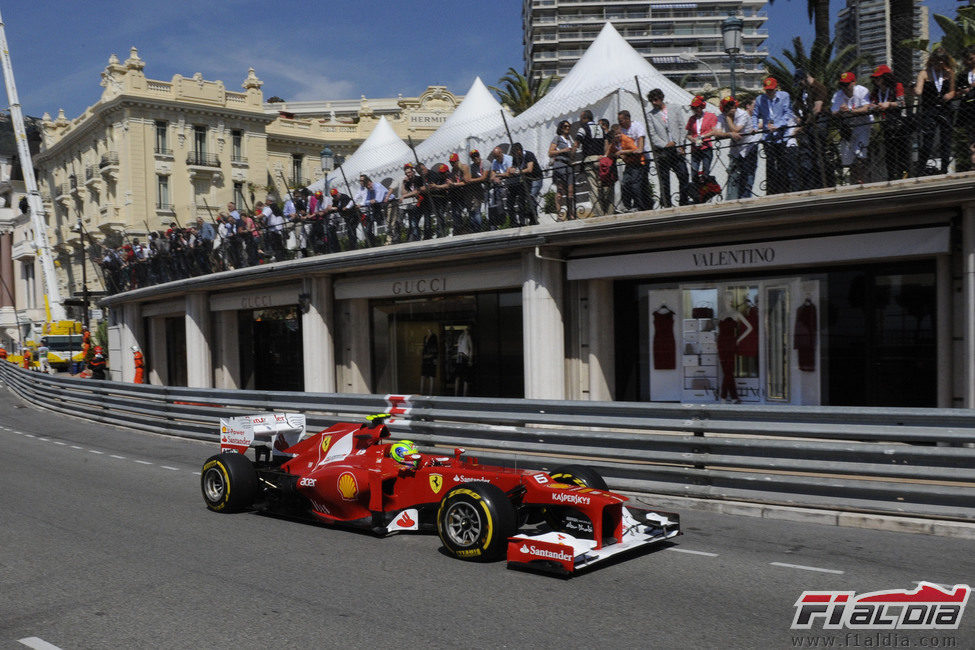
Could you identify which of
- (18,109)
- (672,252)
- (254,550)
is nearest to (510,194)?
(672,252)

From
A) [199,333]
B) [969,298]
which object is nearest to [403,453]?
[969,298]

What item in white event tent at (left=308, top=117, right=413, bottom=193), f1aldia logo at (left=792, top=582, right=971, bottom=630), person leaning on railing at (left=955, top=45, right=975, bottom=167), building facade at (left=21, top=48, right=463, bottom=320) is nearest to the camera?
f1aldia logo at (left=792, top=582, right=971, bottom=630)

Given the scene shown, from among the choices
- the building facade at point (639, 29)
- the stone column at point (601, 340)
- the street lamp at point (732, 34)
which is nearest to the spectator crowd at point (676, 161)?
the stone column at point (601, 340)

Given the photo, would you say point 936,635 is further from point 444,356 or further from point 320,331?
point 320,331

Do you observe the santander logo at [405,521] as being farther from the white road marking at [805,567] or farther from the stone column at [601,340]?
the stone column at [601,340]

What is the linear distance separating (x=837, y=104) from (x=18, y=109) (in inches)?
2049

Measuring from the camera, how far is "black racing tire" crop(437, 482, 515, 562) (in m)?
6.79

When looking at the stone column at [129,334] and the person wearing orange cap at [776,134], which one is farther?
the stone column at [129,334]

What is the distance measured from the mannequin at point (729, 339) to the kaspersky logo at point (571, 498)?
24.5ft

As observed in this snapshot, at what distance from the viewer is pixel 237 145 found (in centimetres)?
5912

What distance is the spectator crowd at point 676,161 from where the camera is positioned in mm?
10281

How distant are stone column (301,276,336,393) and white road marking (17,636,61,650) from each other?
1424cm

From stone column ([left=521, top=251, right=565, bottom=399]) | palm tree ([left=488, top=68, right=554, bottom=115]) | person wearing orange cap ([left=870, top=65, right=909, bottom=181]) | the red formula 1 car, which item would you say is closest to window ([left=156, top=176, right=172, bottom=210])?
palm tree ([left=488, top=68, right=554, bottom=115])

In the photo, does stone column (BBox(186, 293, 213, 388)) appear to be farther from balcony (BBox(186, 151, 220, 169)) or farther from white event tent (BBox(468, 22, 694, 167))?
balcony (BBox(186, 151, 220, 169))
